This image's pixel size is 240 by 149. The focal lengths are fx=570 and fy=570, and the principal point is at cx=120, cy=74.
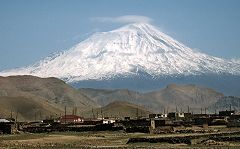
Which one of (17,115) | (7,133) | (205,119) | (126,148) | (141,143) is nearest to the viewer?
(126,148)

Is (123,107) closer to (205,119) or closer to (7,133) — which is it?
(205,119)

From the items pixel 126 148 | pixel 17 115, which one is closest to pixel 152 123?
pixel 126 148

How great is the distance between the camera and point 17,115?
6585 inches

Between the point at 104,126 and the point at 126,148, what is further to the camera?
the point at 104,126

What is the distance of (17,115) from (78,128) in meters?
80.3

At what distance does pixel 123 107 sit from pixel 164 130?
364 feet

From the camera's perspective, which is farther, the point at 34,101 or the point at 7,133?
the point at 34,101

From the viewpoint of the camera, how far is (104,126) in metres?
88.5

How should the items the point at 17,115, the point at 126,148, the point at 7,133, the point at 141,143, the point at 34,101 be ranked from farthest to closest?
the point at 34,101 < the point at 17,115 < the point at 7,133 < the point at 141,143 < the point at 126,148

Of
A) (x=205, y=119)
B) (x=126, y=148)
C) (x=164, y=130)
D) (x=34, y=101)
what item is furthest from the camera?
(x=34, y=101)

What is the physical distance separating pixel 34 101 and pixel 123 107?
2941 centimetres

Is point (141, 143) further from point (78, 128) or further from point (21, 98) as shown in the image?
point (21, 98)

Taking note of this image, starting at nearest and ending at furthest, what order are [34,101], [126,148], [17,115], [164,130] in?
[126,148] → [164,130] → [17,115] → [34,101]

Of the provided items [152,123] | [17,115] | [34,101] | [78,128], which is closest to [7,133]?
[78,128]
